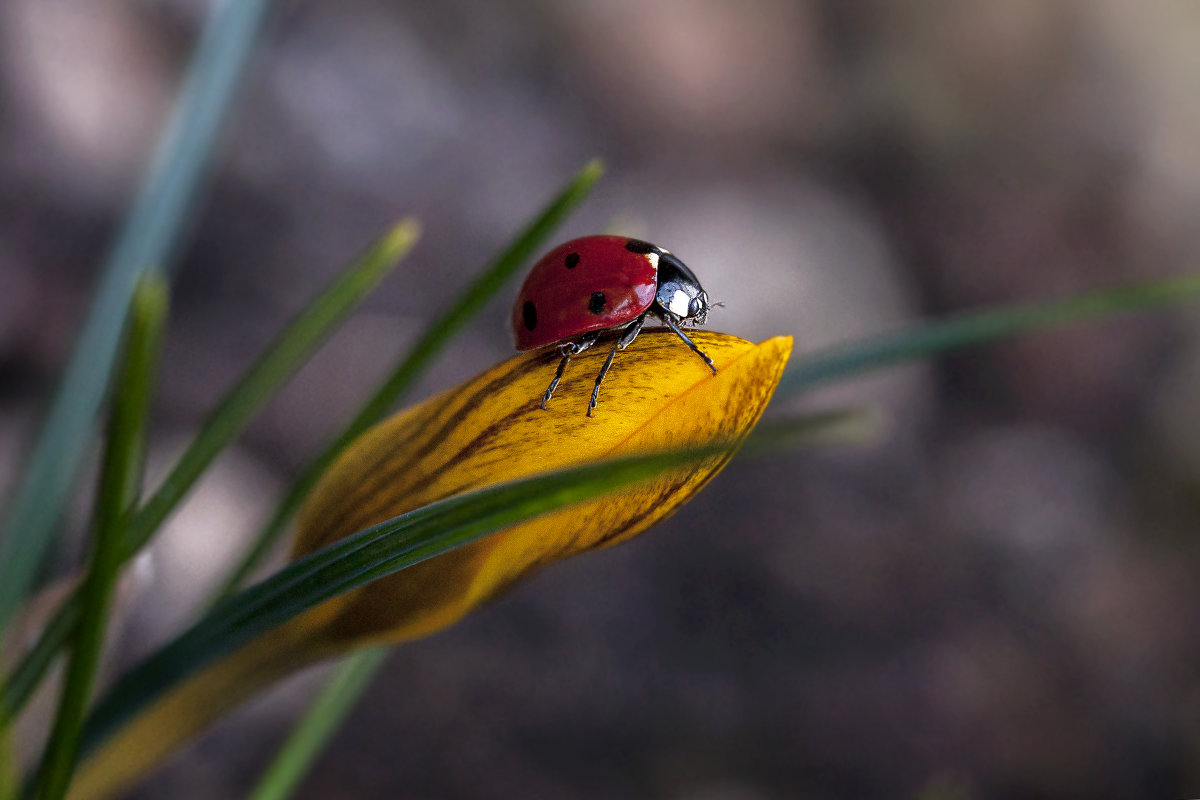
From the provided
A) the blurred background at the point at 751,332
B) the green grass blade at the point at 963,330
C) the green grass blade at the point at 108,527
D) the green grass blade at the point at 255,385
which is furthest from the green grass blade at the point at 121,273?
the blurred background at the point at 751,332

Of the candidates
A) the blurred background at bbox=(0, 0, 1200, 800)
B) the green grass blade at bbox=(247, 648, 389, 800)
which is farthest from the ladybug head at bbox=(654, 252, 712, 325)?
the blurred background at bbox=(0, 0, 1200, 800)

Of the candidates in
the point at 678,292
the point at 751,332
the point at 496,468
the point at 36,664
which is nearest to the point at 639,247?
the point at 678,292

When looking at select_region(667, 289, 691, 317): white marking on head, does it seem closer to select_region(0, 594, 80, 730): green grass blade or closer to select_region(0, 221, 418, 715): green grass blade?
select_region(0, 221, 418, 715): green grass blade

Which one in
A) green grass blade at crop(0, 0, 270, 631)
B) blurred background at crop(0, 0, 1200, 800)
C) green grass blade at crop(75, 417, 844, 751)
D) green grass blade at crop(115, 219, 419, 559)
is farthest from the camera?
blurred background at crop(0, 0, 1200, 800)

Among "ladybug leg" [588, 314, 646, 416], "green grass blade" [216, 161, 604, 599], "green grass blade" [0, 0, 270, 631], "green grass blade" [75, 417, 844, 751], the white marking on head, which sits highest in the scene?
"green grass blade" [0, 0, 270, 631]

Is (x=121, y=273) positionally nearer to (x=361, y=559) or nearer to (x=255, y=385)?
(x=255, y=385)

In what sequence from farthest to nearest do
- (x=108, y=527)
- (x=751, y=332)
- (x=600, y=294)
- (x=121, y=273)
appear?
(x=751, y=332) → (x=121, y=273) → (x=600, y=294) → (x=108, y=527)
